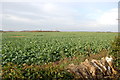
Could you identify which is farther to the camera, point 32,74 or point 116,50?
point 116,50

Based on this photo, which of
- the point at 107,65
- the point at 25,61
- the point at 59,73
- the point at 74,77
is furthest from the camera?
the point at 25,61

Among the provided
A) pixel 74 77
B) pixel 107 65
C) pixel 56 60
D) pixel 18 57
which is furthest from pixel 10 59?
pixel 107 65

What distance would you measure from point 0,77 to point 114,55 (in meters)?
5.71

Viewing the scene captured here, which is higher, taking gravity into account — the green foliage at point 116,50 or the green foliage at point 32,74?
the green foliage at point 116,50

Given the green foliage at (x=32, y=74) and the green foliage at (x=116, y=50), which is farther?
the green foliage at (x=116, y=50)

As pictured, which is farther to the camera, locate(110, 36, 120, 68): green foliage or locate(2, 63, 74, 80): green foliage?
locate(110, 36, 120, 68): green foliage

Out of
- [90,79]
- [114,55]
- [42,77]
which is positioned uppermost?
[114,55]

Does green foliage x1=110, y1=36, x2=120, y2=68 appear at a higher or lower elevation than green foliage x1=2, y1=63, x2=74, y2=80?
higher

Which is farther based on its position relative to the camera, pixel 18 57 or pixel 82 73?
pixel 18 57

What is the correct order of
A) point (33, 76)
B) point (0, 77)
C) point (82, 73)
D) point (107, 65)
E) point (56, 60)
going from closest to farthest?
point (0, 77)
point (33, 76)
point (82, 73)
point (107, 65)
point (56, 60)

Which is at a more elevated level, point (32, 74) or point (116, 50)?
point (116, 50)

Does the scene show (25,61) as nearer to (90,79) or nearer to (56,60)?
(56,60)

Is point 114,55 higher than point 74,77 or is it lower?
higher

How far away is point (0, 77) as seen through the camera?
4.64m
